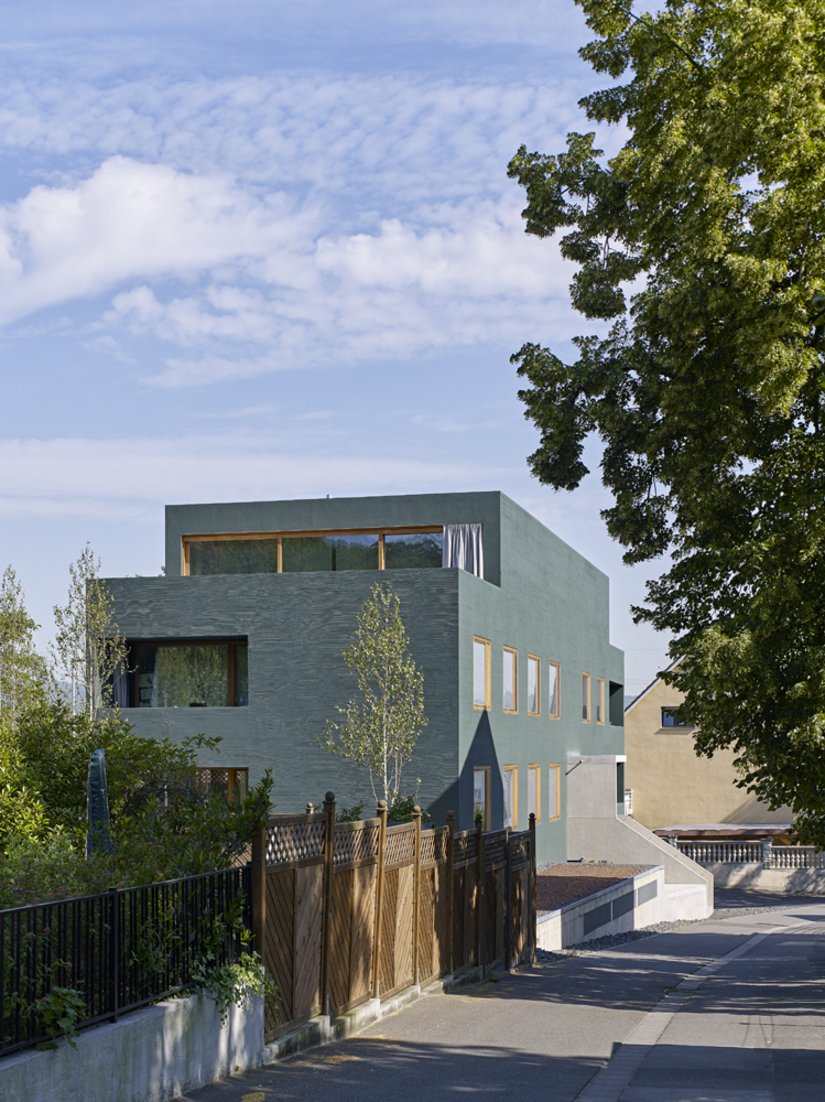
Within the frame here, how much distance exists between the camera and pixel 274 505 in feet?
A: 123

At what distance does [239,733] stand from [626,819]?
19.4 m

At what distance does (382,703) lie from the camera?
107ft

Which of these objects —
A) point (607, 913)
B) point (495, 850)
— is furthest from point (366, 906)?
point (607, 913)

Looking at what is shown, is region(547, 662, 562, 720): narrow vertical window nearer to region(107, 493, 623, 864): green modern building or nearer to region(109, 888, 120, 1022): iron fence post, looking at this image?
region(107, 493, 623, 864): green modern building

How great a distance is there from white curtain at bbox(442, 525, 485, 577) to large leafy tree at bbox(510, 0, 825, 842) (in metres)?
15.7

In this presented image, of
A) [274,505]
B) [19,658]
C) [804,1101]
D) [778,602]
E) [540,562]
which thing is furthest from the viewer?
[19,658]

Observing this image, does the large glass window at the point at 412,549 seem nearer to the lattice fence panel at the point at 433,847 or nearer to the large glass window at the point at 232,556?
the large glass window at the point at 232,556

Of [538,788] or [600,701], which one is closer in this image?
[538,788]

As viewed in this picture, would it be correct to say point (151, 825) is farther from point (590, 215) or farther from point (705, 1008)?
point (590, 215)

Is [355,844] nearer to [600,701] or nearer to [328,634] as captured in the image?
[328,634]

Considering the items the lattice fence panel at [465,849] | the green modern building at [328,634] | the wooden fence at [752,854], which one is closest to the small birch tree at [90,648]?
the green modern building at [328,634]

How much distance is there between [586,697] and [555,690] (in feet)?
19.0

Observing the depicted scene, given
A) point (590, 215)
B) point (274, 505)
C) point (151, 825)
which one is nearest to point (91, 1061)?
point (151, 825)

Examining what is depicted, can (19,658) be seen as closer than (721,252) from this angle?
No
